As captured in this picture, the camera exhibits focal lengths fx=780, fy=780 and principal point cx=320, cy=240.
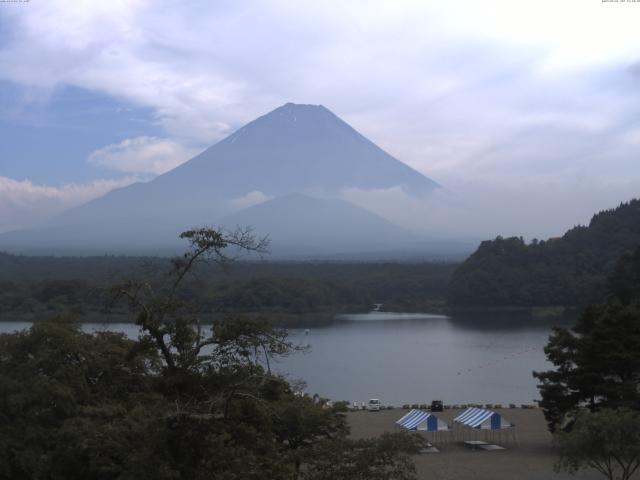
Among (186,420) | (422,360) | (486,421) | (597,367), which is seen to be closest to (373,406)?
(486,421)

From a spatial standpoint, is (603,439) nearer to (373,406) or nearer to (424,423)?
(424,423)

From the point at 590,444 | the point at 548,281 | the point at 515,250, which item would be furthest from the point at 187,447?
the point at 515,250

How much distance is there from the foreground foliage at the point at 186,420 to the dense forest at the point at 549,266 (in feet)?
97.8

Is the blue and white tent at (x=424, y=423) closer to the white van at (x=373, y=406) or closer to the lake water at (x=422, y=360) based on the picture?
the lake water at (x=422, y=360)

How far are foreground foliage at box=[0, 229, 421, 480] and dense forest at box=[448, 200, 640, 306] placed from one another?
29.8 metres

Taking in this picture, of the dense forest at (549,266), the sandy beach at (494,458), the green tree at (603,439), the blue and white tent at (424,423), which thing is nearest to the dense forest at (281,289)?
the dense forest at (549,266)

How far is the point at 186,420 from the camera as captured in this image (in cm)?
358

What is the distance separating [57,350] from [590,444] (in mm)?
4433

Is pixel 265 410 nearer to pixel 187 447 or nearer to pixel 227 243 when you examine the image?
pixel 187 447

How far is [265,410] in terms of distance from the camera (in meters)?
3.77

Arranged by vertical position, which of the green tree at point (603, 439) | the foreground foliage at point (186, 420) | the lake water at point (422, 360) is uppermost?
the foreground foliage at point (186, 420)

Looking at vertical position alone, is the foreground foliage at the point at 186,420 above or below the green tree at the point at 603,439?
above

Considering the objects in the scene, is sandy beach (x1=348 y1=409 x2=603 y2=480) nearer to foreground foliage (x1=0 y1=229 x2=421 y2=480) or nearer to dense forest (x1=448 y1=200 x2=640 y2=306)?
foreground foliage (x1=0 y1=229 x2=421 y2=480)

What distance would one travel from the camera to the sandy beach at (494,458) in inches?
323
